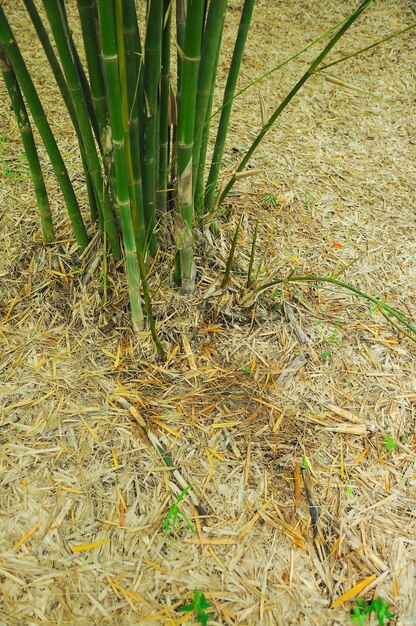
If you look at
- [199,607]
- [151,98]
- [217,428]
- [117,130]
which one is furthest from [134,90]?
[199,607]

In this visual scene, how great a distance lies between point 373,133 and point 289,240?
84cm

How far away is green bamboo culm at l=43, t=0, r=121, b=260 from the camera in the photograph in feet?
2.81

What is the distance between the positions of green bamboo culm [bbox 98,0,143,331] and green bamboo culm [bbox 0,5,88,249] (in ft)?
0.80

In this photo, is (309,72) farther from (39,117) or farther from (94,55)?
(39,117)

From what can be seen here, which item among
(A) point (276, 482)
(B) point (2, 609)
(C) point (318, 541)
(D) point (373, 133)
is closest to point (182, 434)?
(A) point (276, 482)

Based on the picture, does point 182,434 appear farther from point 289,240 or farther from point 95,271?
point 289,240

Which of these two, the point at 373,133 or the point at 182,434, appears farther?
the point at 373,133

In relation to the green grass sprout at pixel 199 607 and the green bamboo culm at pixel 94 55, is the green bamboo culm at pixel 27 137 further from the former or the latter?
the green grass sprout at pixel 199 607

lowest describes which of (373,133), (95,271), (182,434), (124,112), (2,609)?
(2,609)

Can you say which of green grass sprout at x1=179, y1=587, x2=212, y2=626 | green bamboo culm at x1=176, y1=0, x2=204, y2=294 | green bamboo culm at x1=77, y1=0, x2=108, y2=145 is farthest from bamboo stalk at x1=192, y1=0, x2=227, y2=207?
green grass sprout at x1=179, y1=587, x2=212, y2=626

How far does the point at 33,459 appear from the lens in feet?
3.32

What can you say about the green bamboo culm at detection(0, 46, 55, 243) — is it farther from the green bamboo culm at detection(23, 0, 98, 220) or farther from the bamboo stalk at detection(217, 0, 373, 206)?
the bamboo stalk at detection(217, 0, 373, 206)

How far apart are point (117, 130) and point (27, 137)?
387 millimetres

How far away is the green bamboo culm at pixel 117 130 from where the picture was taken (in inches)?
27.1
